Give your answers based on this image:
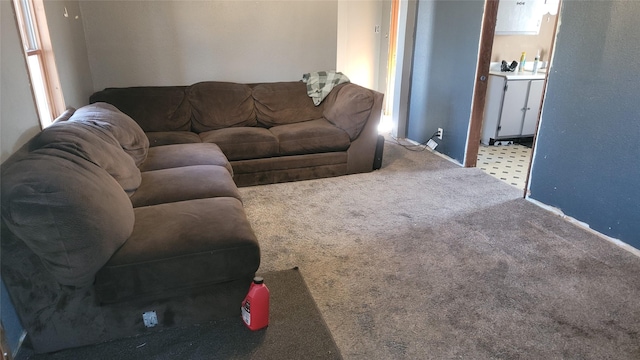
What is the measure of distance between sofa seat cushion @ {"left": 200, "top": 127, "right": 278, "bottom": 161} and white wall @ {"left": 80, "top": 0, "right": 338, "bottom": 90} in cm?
92

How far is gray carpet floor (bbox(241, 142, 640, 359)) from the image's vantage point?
184cm

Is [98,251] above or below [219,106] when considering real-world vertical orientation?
below

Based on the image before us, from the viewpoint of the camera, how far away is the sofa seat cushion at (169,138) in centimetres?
346

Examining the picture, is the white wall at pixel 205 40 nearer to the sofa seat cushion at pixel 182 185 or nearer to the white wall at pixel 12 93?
the sofa seat cushion at pixel 182 185

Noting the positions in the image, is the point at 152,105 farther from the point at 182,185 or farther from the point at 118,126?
the point at 182,185

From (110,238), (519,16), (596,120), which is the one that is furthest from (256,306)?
(519,16)

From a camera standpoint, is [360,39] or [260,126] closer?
[260,126]

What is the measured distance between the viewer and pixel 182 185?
2387 mm

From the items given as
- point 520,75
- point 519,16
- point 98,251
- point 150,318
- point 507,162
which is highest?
point 519,16

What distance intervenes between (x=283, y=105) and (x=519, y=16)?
9.24 feet

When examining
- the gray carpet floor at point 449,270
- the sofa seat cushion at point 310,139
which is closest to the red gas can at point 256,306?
the gray carpet floor at point 449,270

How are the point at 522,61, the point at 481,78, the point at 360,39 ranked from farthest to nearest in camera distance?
the point at 360,39, the point at 522,61, the point at 481,78

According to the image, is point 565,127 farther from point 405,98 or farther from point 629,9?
point 405,98

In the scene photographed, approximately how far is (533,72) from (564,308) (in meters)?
3.58
